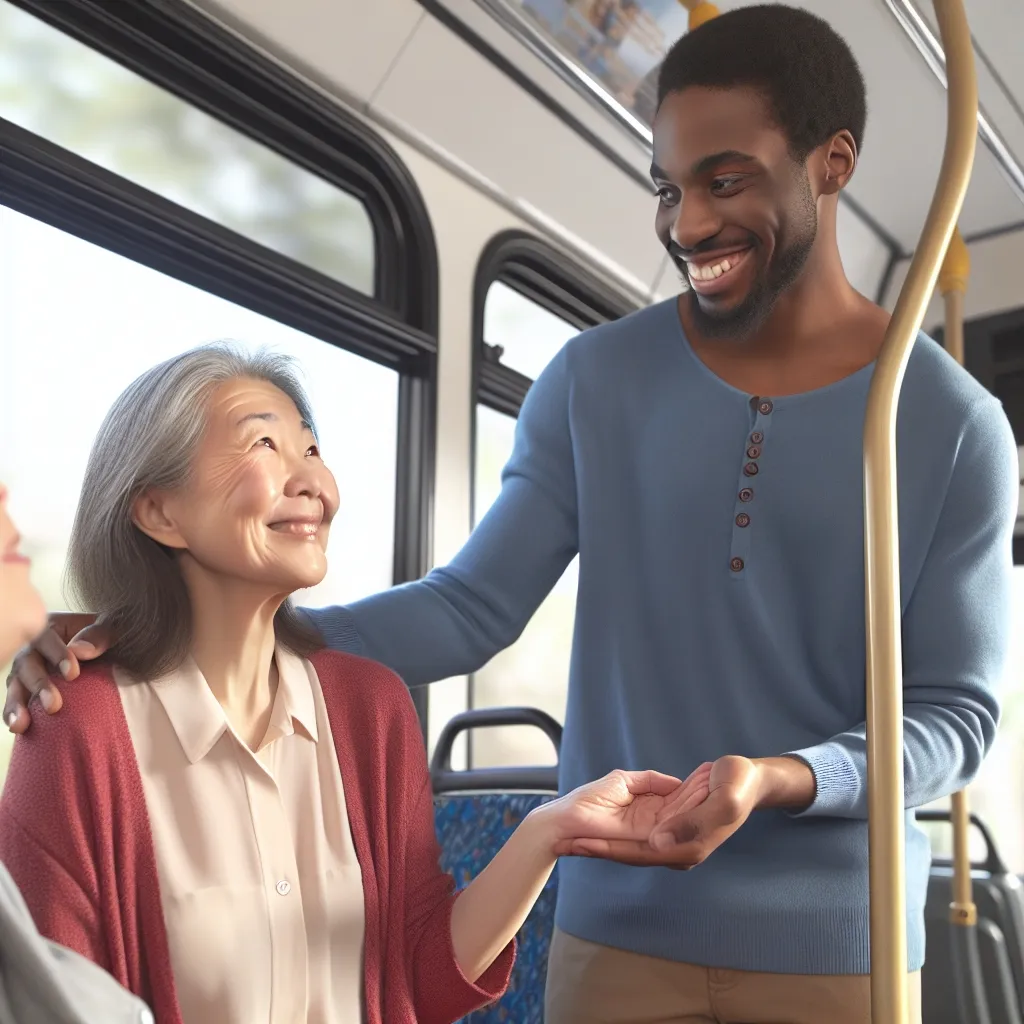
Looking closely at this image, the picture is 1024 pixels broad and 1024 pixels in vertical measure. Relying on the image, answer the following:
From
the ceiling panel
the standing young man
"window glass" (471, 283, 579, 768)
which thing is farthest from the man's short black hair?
"window glass" (471, 283, 579, 768)

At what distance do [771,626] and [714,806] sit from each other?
34 cm

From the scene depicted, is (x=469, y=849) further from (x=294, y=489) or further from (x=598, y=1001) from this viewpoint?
(x=294, y=489)

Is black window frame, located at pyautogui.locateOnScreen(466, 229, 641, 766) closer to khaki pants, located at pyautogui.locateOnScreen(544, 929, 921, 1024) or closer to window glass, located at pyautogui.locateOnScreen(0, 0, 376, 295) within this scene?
window glass, located at pyautogui.locateOnScreen(0, 0, 376, 295)

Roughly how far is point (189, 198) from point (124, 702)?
66.2 inches

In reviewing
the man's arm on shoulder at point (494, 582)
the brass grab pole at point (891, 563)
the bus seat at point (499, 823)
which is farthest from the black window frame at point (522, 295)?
the brass grab pole at point (891, 563)

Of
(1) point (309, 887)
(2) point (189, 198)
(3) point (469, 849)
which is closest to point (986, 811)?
(3) point (469, 849)

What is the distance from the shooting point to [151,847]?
108cm

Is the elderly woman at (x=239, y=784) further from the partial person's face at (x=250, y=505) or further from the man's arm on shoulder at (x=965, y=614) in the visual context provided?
the man's arm on shoulder at (x=965, y=614)

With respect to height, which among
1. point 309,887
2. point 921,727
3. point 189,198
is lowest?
point 309,887

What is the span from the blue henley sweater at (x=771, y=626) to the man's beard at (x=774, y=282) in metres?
0.07

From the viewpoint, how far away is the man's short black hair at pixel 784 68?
127 centimetres

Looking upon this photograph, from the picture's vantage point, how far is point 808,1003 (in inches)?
46.5

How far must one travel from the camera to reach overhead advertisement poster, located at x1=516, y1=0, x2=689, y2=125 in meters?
2.95

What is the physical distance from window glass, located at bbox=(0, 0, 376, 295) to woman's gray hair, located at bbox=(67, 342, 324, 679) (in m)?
1.18
